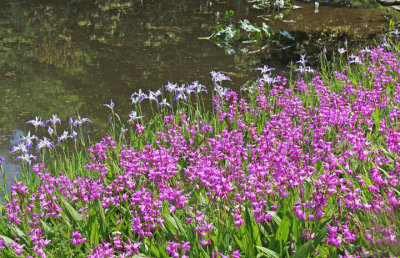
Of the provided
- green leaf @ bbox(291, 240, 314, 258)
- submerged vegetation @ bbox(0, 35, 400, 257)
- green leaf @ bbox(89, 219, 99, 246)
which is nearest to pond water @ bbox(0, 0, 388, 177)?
submerged vegetation @ bbox(0, 35, 400, 257)

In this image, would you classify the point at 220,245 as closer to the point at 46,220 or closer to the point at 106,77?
the point at 46,220

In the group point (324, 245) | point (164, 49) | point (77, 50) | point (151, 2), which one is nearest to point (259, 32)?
point (164, 49)

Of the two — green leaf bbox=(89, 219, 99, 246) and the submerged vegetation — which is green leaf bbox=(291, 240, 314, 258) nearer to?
the submerged vegetation

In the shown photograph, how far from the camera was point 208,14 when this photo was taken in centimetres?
1150

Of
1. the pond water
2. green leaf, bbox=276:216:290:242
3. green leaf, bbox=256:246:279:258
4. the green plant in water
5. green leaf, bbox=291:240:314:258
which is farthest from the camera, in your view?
the green plant in water

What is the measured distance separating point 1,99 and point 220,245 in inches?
183

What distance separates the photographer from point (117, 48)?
A: 857 centimetres

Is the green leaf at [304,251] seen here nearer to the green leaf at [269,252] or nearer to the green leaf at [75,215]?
the green leaf at [269,252]

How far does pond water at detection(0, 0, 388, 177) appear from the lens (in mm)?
6332

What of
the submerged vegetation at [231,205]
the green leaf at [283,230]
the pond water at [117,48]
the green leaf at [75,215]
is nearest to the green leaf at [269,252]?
the submerged vegetation at [231,205]

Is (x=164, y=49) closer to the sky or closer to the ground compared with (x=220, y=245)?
closer to the sky

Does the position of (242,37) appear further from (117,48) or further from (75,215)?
(75,215)

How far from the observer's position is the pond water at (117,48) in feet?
20.8

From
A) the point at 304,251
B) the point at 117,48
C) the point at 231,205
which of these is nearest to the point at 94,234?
the point at 231,205
